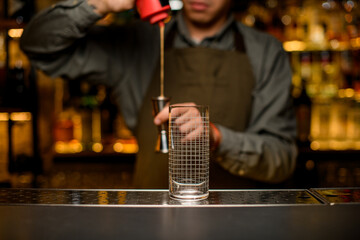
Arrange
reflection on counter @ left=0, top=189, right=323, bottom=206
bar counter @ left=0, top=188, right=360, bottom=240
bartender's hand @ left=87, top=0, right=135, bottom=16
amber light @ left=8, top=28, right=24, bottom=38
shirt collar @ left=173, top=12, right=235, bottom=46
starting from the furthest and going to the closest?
amber light @ left=8, top=28, right=24, bottom=38, shirt collar @ left=173, top=12, right=235, bottom=46, bartender's hand @ left=87, top=0, right=135, bottom=16, reflection on counter @ left=0, top=189, right=323, bottom=206, bar counter @ left=0, top=188, right=360, bottom=240

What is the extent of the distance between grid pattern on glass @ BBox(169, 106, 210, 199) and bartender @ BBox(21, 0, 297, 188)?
0.56 metres

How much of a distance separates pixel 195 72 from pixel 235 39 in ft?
0.75

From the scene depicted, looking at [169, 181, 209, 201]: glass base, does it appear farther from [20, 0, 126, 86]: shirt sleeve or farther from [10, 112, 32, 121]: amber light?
[10, 112, 32, 121]: amber light

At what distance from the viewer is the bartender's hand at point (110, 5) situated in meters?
1.09

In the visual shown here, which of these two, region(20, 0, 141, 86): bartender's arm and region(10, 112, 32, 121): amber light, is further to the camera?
region(10, 112, 32, 121): amber light

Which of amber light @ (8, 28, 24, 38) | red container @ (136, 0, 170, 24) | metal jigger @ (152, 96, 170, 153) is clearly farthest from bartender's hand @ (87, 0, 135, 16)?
amber light @ (8, 28, 24, 38)

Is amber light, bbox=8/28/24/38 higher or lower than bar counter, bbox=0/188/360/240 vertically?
higher

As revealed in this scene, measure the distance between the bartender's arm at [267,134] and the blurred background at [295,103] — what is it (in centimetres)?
110

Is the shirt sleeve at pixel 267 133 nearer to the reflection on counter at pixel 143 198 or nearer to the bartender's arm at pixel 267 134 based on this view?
the bartender's arm at pixel 267 134

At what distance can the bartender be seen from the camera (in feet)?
4.54

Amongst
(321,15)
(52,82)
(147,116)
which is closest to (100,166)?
(52,82)

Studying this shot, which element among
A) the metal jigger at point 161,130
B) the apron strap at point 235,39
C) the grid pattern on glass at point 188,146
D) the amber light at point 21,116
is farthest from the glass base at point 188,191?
the amber light at point 21,116

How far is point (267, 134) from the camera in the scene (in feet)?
4.70

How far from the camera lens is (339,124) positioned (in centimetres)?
274
